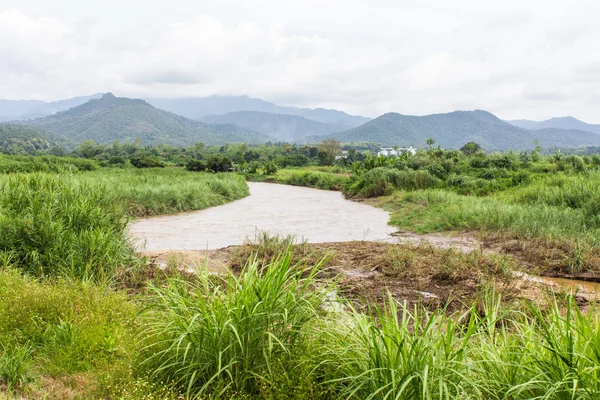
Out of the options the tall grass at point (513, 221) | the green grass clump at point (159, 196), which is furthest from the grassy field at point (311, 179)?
the tall grass at point (513, 221)

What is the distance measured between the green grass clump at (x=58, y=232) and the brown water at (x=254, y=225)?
2.02m

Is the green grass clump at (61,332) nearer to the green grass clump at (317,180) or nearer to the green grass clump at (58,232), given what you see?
the green grass clump at (58,232)

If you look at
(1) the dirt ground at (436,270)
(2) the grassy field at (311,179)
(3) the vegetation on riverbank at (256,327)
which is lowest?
(2) the grassy field at (311,179)

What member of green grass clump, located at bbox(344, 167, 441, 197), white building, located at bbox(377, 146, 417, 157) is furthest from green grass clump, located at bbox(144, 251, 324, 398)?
white building, located at bbox(377, 146, 417, 157)

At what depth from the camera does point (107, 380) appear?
2.67 meters

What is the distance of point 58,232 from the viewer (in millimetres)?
5395

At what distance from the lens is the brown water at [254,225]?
10.7m

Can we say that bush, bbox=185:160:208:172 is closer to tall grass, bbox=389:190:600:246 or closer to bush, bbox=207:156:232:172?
bush, bbox=207:156:232:172

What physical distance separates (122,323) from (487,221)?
30.2 ft

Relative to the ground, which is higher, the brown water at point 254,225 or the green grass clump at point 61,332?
the green grass clump at point 61,332

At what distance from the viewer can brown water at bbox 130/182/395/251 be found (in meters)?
10.7

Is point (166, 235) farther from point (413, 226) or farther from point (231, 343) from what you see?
point (231, 343)

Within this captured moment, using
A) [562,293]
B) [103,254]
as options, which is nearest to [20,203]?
[103,254]

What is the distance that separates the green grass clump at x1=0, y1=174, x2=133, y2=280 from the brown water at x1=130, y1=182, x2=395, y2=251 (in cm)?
202
